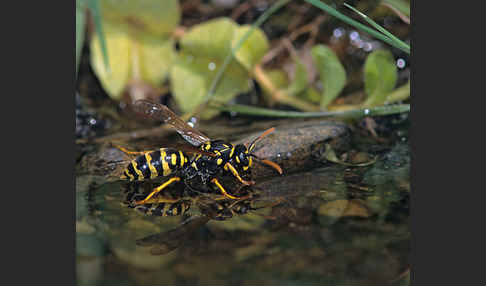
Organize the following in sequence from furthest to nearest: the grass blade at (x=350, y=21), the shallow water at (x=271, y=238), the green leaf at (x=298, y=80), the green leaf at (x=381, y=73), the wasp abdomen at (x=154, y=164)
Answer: the green leaf at (x=298, y=80)
the green leaf at (x=381, y=73)
the wasp abdomen at (x=154, y=164)
the grass blade at (x=350, y=21)
the shallow water at (x=271, y=238)

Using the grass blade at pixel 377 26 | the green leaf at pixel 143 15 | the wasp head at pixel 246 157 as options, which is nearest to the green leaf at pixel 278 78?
the green leaf at pixel 143 15

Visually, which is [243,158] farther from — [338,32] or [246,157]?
[338,32]

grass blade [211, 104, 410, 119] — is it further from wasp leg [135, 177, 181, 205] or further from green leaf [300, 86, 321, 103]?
wasp leg [135, 177, 181, 205]

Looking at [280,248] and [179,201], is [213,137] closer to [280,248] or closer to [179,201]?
[179,201]

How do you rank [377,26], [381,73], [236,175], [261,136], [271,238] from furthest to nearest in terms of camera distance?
1. [381,73]
2. [261,136]
3. [236,175]
4. [377,26]
5. [271,238]

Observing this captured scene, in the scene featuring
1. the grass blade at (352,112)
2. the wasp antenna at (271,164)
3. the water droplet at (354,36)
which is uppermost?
the water droplet at (354,36)

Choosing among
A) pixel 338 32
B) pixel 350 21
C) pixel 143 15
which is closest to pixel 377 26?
pixel 350 21

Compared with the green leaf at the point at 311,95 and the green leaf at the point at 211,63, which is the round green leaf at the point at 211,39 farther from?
the green leaf at the point at 311,95
